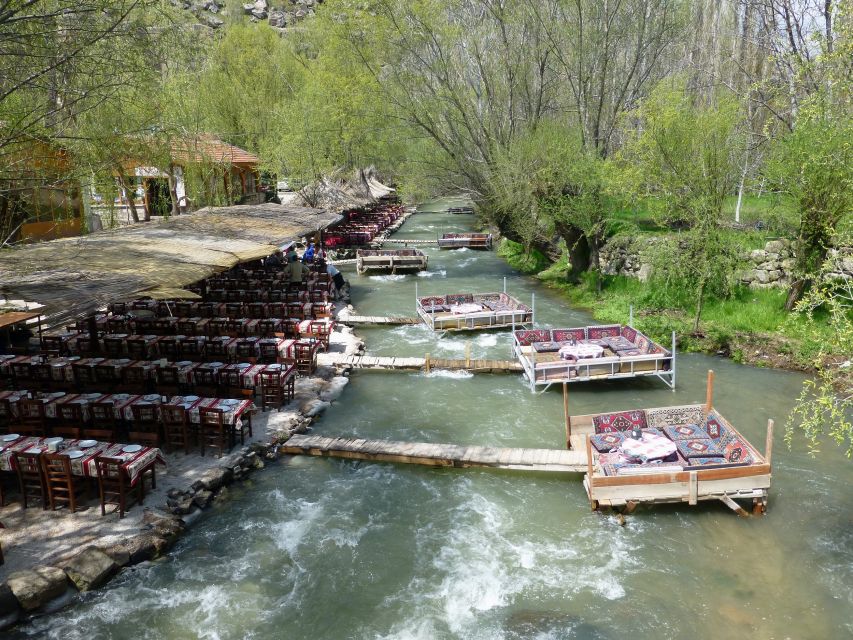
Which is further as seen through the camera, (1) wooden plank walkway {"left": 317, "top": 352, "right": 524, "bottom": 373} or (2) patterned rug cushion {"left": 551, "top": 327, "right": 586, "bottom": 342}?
(2) patterned rug cushion {"left": 551, "top": 327, "right": 586, "bottom": 342}

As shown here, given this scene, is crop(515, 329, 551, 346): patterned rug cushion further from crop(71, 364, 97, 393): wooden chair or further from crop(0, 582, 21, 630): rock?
crop(0, 582, 21, 630): rock

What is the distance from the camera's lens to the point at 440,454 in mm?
11312

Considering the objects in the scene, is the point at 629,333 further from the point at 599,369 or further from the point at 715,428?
the point at 715,428

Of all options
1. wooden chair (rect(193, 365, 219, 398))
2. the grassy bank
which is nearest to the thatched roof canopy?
wooden chair (rect(193, 365, 219, 398))

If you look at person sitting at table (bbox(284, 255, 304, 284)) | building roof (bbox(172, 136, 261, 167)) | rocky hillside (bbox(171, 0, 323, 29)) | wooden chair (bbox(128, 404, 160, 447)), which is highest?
rocky hillside (bbox(171, 0, 323, 29))

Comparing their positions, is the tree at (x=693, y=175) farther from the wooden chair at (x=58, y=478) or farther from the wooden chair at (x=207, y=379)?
the wooden chair at (x=58, y=478)

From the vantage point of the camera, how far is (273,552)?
8930 mm

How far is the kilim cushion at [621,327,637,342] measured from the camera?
53.6 ft

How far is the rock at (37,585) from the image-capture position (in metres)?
7.40

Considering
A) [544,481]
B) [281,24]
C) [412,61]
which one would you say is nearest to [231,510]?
[544,481]

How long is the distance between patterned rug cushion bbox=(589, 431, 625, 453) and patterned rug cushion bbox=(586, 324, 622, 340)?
19.8 feet

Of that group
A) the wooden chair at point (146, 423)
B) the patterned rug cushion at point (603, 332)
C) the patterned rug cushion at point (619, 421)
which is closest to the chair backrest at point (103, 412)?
A: the wooden chair at point (146, 423)

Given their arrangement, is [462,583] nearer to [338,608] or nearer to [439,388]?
[338,608]

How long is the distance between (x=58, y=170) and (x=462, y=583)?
9385 mm
